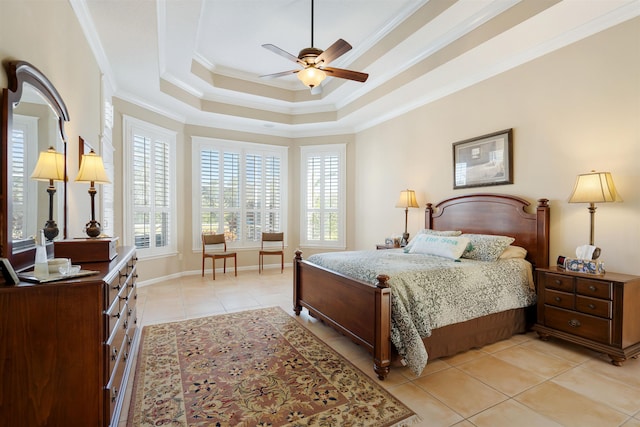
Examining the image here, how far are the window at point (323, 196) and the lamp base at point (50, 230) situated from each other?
4809 millimetres

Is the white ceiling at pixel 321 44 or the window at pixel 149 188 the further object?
the window at pixel 149 188

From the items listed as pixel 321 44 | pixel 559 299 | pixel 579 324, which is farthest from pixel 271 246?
pixel 579 324

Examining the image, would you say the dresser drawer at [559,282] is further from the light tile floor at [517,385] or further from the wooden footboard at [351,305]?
the wooden footboard at [351,305]

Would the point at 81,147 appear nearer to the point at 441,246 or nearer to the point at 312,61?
the point at 312,61

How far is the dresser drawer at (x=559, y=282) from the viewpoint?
274 cm

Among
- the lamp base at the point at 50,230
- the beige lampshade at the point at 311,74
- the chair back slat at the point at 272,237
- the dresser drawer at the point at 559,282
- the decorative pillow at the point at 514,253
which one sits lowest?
the dresser drawer at the point at 559,282

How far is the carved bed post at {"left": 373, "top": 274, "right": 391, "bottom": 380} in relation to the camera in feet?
7.55

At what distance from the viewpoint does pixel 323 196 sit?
21.7 feet

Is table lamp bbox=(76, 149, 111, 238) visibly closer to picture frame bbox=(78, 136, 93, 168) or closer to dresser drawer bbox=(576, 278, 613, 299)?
picture frame bbox=(78, 136, 93, 168)

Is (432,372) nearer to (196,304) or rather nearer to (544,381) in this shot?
(544,381)

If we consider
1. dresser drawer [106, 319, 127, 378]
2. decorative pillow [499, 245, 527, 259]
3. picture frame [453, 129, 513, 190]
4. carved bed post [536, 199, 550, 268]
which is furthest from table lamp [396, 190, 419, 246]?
dresser drawer [106, 319, 127, 378]

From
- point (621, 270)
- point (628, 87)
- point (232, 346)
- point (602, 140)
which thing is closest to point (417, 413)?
point (232, 346)

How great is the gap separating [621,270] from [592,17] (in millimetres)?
2252

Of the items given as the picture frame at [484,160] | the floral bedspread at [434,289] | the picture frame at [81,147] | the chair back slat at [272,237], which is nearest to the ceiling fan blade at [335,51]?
the floral bedspread at [434,289]
